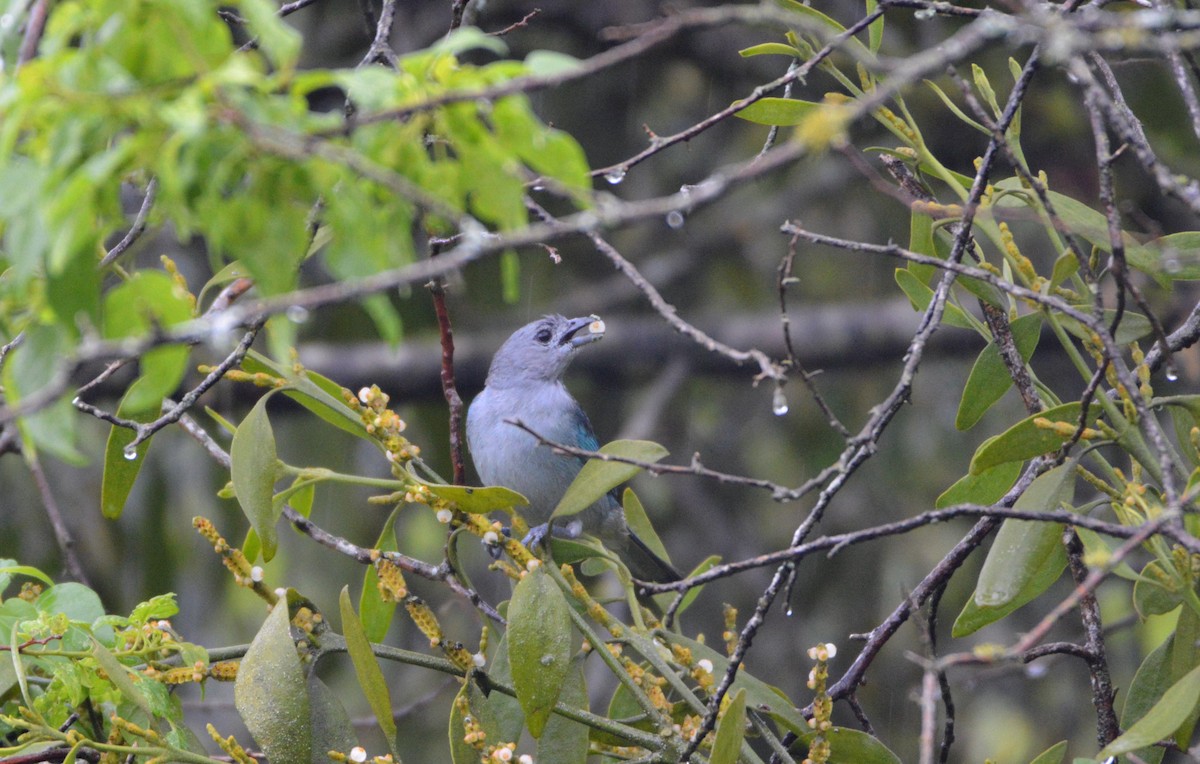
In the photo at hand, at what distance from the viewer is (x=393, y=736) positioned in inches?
109

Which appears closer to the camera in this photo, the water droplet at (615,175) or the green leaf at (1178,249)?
the green leaf at (1178,249)

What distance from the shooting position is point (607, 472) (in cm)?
277

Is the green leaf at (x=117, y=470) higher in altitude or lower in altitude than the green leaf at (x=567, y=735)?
higher

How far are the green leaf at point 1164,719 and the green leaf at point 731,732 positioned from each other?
2.08ft

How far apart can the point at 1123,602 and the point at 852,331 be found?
2126mm

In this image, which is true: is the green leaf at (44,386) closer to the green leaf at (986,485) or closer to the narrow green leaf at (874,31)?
the green leaf at (986,485)

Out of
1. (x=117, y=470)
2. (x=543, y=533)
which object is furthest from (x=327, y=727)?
(x=117, y=470)

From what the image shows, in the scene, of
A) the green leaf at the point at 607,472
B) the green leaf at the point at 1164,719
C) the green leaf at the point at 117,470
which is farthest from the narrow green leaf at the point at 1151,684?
the green leaf at the point at 117,470

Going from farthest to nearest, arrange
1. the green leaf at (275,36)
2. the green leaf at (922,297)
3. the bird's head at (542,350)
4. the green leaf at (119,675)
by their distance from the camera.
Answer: the bird's head at (542,350)
the green leaf at (922,297)
the green leaf at (119,675)
the green leaf at (275,36)

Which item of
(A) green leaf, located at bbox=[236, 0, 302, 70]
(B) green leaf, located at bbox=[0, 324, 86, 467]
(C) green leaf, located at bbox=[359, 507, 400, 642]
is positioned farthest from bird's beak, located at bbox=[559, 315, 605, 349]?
(A) green leaf, located at bbox=[236, 0, 302, 70]

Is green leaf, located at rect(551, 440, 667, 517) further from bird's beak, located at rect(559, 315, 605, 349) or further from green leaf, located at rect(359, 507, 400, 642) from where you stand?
bird's beak, located at rect(559, 315, 605, 349)

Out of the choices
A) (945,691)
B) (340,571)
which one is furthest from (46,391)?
(340,571)

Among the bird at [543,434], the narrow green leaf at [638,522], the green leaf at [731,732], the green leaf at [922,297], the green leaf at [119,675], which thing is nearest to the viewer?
the green leaf at [731,732]

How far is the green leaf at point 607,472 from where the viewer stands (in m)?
2.64
